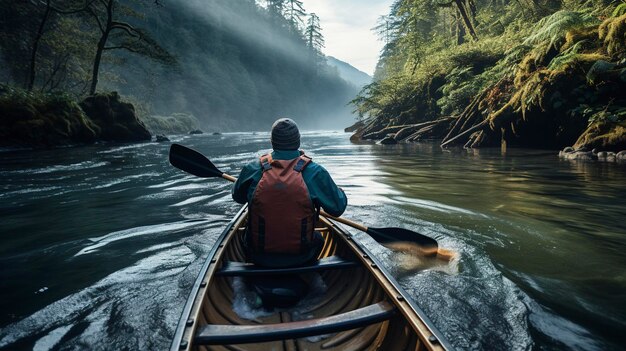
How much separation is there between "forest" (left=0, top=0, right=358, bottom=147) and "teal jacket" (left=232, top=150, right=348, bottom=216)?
16313 millimetres

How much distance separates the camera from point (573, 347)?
236 cm

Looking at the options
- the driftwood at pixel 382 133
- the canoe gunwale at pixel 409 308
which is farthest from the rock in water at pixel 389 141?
the canoe gunwale at pixel 409 308

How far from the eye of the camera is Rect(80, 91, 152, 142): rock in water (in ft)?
65.4

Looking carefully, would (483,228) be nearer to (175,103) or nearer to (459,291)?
(459,291)

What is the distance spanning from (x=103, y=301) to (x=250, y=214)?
1.62 meters

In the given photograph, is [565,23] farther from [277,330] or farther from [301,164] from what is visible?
[277,330]

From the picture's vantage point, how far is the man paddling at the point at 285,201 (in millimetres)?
2625

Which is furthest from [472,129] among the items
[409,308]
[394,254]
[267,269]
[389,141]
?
[409,308]

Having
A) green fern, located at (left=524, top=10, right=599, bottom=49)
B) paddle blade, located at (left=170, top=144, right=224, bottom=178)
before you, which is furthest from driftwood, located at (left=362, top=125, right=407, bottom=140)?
paddle blade, located at (left=170, top=144, right=224, bottom=178)

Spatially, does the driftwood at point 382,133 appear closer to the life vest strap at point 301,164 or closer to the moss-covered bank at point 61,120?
the moss-covered bank at point 61,120

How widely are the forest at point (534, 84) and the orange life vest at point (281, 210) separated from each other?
419 inches

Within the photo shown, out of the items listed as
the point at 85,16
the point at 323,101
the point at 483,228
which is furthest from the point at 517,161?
the point at 323,101

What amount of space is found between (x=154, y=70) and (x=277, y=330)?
187 ft

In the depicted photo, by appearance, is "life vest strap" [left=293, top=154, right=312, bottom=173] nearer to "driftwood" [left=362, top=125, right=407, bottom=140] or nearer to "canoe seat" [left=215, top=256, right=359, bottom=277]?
"canoe seat" [left=215, top=256, right=359, bottom=277]
